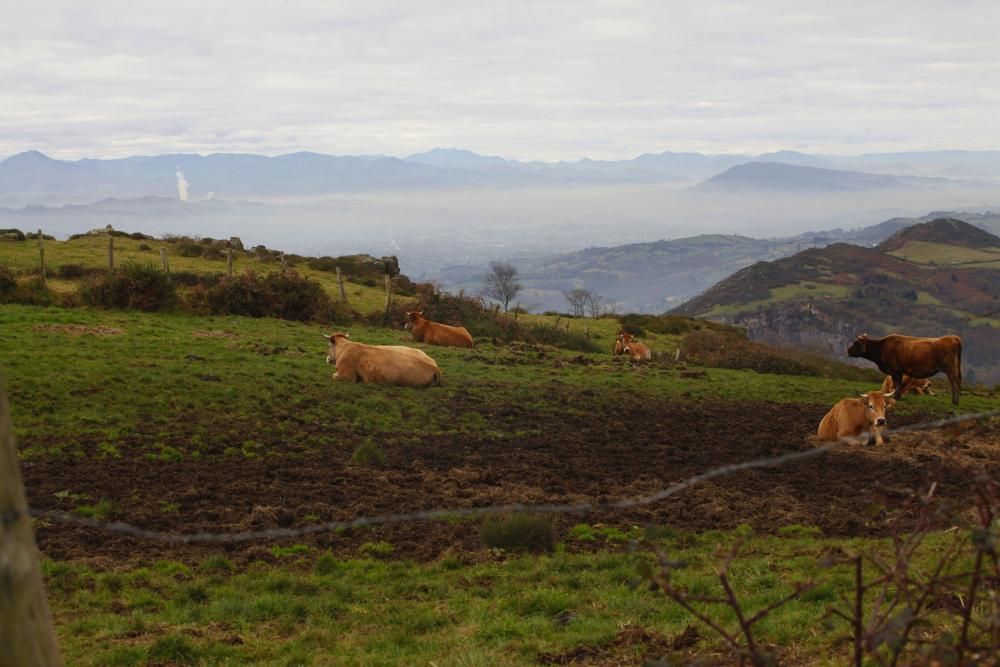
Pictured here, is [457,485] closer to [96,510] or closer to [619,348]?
[96,510]

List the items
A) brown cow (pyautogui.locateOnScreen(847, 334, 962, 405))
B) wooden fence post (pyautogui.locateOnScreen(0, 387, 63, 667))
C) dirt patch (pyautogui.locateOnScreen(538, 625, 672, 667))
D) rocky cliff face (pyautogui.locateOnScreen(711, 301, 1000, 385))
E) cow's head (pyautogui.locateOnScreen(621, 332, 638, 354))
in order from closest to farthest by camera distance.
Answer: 1. wooden fence post (pyautogui.locateOnScreen(0, 387, 63, 667))
2. dirt patch (pyautogui.locateOnScreen(538, 625, 672, 667))
3. brown cow (pyautogui.locateOnScreen(847, 334, 962, 405))
4. cow's head (pyautogui.locateOnScreen(621, 332, 638, 354))
5. rocky cliff face (pyautogui.locateOnScreen(711, 301, 1000, 385))

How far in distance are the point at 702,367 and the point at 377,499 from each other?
64.9 ft

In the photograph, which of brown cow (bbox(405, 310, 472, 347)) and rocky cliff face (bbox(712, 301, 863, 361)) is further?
rocky cliff face (bbox(712, 301, 863, 361))

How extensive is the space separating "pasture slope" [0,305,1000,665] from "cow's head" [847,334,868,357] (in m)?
2.15

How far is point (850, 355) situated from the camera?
941 inches

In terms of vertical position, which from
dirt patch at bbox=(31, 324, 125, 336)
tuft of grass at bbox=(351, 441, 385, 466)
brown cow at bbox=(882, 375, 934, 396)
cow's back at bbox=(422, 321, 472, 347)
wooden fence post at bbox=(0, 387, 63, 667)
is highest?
wooden fence post at bbox=(0, 387, 63, 667)

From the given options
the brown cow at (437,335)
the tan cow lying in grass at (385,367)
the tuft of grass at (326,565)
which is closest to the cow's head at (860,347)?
the brown cow at (437,335)

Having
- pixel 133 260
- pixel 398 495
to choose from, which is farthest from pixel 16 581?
pixel 133 260

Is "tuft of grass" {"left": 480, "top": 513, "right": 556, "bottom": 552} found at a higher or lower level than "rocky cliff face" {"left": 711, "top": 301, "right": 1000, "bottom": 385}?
higher

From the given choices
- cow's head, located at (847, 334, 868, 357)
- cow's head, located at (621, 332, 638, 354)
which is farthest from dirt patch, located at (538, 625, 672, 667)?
cow's head, located at (621, 332, 638, 354)

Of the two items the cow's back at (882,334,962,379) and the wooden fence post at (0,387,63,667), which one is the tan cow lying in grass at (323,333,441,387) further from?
the wooden fence post at (0,387,63,667)

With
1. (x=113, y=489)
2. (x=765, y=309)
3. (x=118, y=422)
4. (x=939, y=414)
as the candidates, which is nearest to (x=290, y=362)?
(x=118, y=422)

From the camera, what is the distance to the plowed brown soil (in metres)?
9.45

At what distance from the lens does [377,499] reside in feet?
34.8
